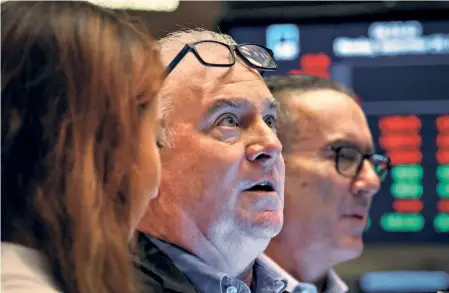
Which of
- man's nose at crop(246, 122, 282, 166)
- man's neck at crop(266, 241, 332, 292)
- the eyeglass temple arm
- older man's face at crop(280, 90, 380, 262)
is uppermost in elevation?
the eyeglass temple arm

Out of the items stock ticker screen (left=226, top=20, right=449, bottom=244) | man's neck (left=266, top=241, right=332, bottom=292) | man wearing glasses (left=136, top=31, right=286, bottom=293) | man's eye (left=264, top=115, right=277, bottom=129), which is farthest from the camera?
stock ticker screen (left=226, top=20, right=449, bottom=244)

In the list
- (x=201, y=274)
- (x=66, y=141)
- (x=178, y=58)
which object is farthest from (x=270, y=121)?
(x=66, y=141)

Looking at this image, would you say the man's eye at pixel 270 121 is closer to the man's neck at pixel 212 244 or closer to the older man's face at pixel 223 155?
the older man's face at pixel 223 155

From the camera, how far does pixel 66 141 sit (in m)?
0.87

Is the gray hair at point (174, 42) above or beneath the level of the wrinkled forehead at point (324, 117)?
above

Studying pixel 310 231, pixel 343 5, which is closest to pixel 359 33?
pixel 343 5

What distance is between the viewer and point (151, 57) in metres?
0.94

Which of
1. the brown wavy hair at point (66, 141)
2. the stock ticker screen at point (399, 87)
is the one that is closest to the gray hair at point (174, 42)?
the brown wavy hair at point (66, 141)

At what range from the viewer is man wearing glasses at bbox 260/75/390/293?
1933mm

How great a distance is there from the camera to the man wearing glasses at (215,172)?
139 centimetres

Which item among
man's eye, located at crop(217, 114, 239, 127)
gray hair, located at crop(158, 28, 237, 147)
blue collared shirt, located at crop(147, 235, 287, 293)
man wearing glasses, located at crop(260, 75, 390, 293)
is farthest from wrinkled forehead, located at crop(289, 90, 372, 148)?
blue collared shirt, located at crop(147, 235, 287, 293)

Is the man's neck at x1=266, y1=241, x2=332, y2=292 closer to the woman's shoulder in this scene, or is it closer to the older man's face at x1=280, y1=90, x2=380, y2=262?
the older man's face at x1=280, y1=90, x2=380, y2=262

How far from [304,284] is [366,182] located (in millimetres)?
341

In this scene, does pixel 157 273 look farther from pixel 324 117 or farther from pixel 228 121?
pixel 324 117
